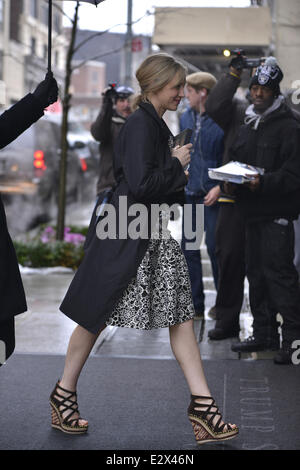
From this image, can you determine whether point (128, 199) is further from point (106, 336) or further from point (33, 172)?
point (33, 172)

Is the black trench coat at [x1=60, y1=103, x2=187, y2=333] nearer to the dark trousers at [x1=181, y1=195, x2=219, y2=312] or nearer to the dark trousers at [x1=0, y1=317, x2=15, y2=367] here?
the dark trousers at [x1=0, y1=317, x2=15, y2=367]

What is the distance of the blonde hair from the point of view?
13.8 ft

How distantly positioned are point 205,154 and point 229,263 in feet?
3.38

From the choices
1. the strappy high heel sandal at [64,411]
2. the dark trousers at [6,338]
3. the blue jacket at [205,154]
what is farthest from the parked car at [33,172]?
the dark trousers at [6,338]

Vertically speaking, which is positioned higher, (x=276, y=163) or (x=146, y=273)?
(x=276, y=163)

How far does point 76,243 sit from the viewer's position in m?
10.2

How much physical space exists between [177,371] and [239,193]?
128cm

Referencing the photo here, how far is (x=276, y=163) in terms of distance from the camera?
5.75m

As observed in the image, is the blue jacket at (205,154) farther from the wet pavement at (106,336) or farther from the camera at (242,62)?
the wet pavement at (106,336)

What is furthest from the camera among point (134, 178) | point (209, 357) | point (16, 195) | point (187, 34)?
point (187, 34)

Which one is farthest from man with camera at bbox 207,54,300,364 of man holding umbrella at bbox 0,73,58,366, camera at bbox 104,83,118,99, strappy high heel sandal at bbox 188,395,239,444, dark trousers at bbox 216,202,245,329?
camera at bbox 104,83,118,99

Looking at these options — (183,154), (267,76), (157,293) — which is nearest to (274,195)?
(267,76)
